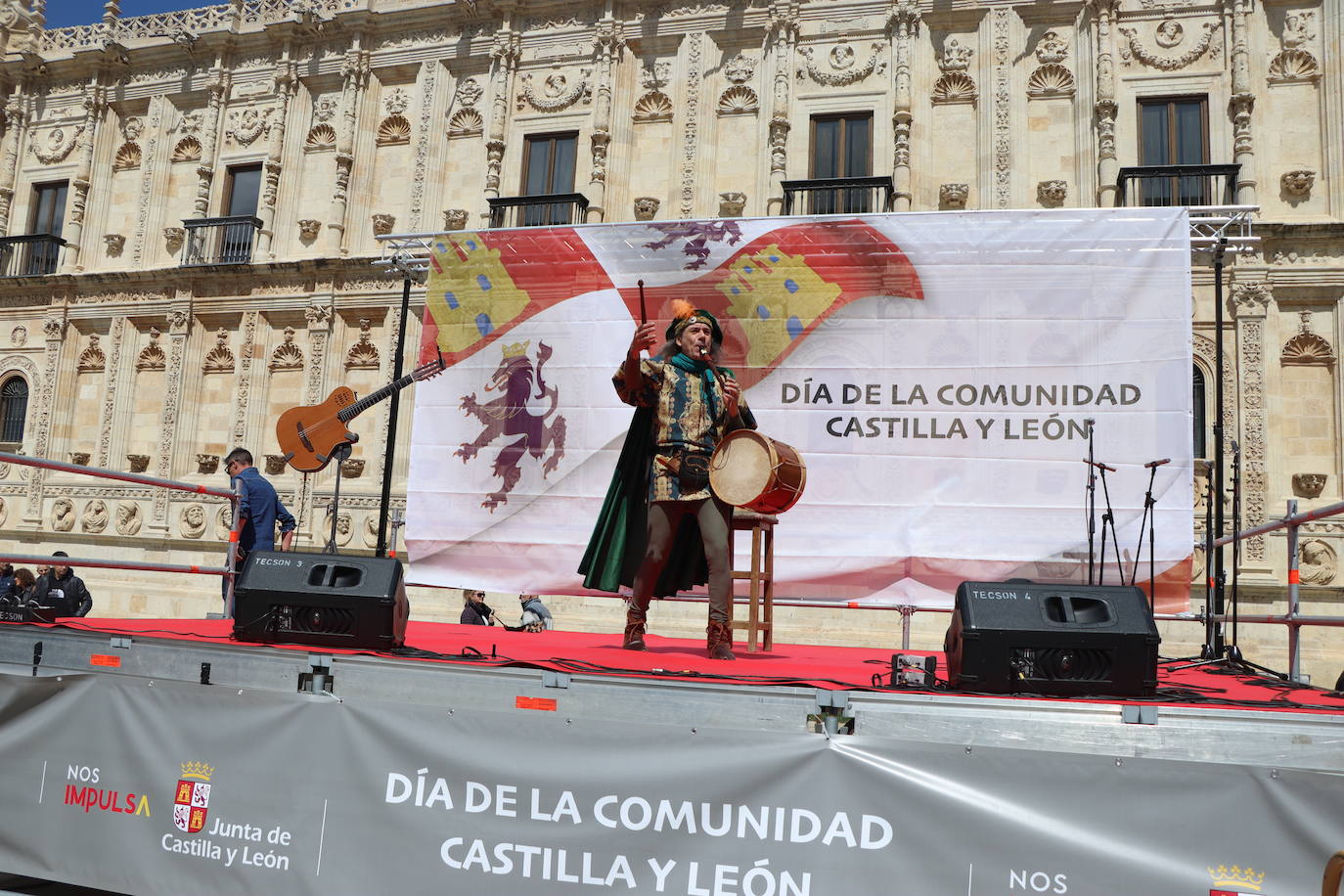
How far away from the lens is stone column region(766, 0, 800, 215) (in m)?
16.8

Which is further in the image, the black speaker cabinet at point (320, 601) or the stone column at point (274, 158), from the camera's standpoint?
the stone column at point (274, 158)

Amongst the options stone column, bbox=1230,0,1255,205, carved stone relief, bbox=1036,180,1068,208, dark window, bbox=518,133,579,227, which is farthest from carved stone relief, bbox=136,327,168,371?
stone column, bbox=1230,0,1255,205

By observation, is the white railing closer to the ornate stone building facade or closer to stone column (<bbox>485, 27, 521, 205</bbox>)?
the ornate stone building facade

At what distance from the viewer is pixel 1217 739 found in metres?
3.22

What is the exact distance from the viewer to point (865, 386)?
925 cm

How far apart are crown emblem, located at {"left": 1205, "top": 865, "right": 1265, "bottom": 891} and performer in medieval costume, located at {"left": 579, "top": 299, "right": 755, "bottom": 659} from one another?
2.69 meters

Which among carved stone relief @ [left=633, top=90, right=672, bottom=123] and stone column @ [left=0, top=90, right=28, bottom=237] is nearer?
carved stone relief @ [left=633, top=90, right=672, bottom=123]

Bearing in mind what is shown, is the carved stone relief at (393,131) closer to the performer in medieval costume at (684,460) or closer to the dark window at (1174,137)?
the dark window at (1174,137)

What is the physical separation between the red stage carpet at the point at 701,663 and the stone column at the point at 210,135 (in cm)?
1584

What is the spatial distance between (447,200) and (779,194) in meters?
6.25

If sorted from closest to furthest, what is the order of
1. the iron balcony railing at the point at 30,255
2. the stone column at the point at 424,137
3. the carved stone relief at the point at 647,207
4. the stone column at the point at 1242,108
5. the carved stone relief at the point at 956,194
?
the stone column at the point at 1242,108
the carved stone relief at the point at 956,194
the carved stone relief at the point at 647,207
the stone column at the point at 424,137
the iron balcony railing at the point at 30,255

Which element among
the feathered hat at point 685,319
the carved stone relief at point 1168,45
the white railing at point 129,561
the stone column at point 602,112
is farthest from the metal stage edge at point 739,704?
the carved stone relief at point 1168,45

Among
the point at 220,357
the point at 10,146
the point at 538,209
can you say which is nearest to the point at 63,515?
the point at 220,357

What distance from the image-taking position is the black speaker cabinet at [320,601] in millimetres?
4652
